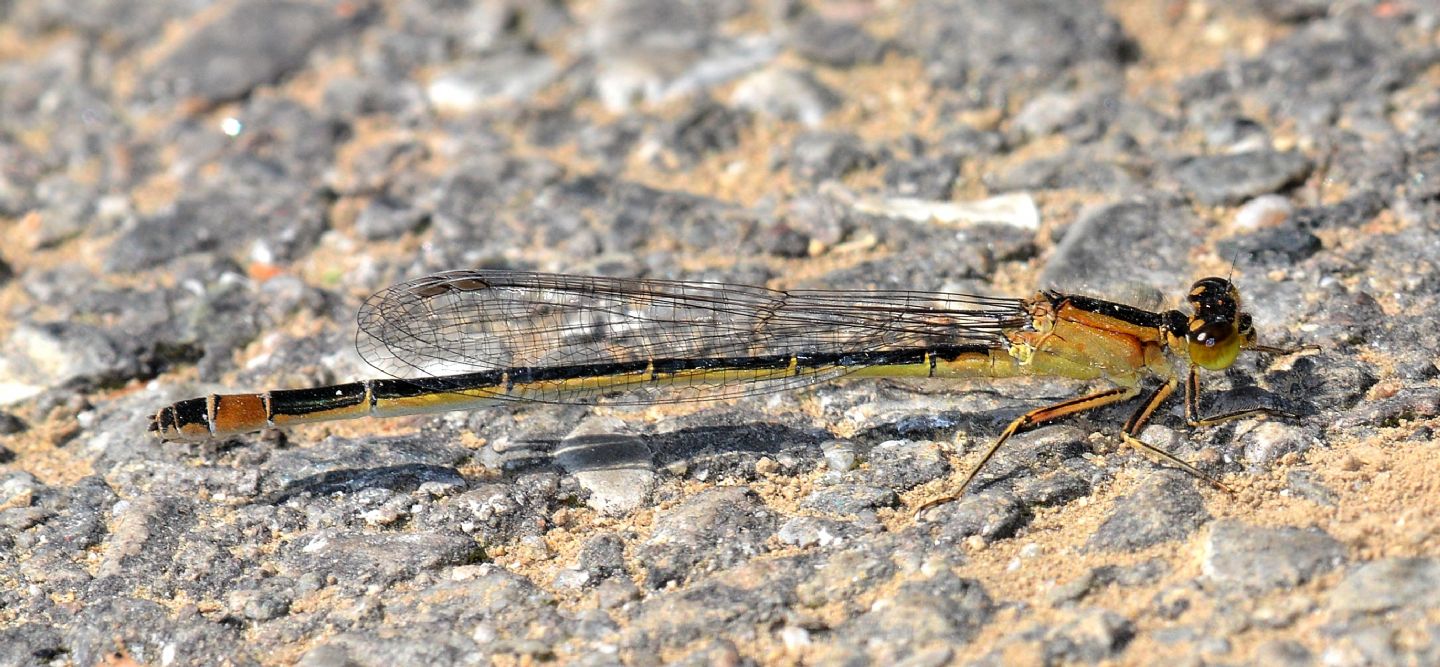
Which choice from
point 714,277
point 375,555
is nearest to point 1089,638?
point 375,555

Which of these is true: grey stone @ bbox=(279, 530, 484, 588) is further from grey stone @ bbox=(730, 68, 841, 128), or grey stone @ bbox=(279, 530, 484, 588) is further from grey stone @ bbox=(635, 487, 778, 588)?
grey stone @ bbox=(730, 68, 841, 128)

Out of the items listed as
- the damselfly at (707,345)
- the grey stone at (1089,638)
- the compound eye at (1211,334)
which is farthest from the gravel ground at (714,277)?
the compound eye at (1211,334)

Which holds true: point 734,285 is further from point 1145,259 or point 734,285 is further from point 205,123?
point 205,123

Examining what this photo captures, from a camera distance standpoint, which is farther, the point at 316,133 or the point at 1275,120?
the point at 316,133

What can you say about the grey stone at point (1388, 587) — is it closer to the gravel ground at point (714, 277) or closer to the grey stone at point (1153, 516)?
the gravel ground at point (714, 277)

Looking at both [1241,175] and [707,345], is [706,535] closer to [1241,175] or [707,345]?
[707,345]

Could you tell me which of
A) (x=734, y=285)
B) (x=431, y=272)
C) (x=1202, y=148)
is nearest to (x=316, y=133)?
(x=431, y=272)
